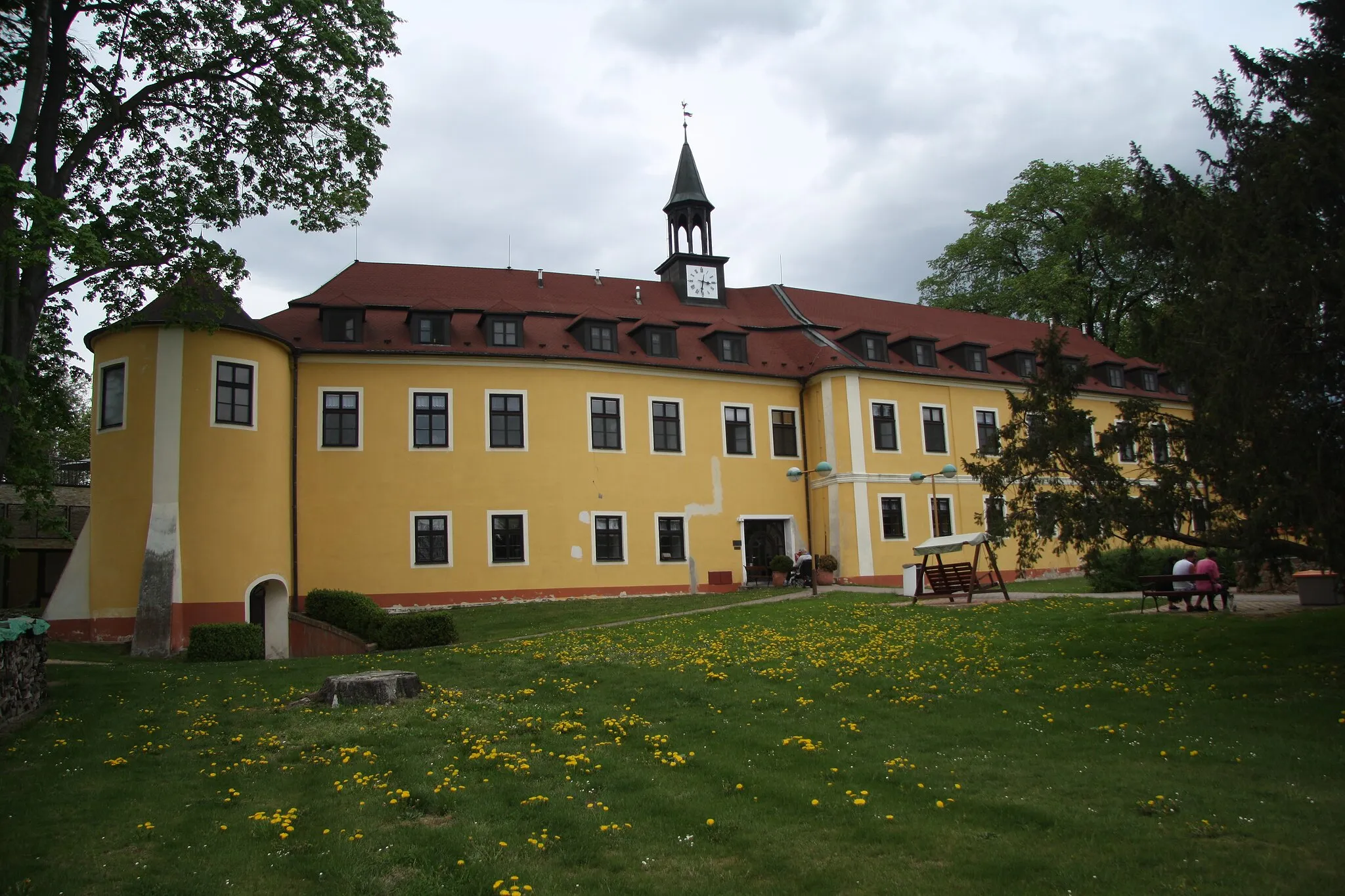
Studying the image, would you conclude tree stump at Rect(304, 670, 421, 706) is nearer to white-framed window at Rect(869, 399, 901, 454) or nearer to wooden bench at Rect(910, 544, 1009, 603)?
wooden bench at Rect(910, 544, 1009, 603)

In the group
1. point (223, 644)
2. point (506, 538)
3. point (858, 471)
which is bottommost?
point (223, 644)

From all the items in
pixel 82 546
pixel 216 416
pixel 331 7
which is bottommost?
pixel 82 546

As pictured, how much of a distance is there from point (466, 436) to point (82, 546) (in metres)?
10.5

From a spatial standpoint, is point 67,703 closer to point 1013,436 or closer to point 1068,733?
point 1068,733

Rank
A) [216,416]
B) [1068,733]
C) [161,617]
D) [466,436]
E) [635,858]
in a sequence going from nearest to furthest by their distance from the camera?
[635,858] < [1068,733] < [161,617] < [216,416] < [466,436]

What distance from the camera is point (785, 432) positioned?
3503cm

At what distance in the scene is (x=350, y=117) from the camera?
1836 centimetres

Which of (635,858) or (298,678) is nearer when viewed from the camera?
(635,858)

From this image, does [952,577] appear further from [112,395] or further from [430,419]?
[112,395]

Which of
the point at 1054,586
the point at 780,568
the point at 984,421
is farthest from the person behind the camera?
the point at 984,421

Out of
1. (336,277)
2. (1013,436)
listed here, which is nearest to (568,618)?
(1013,436)

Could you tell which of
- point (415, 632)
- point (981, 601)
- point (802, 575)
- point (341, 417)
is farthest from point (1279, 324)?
point (341, 417)

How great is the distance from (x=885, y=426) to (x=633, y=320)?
9.53m

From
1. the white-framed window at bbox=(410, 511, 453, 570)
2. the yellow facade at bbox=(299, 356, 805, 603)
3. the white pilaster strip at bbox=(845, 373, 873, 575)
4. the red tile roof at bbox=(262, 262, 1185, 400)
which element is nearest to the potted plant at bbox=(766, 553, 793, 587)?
the yellow facade at bbox=(299, 356, 805, 603)
